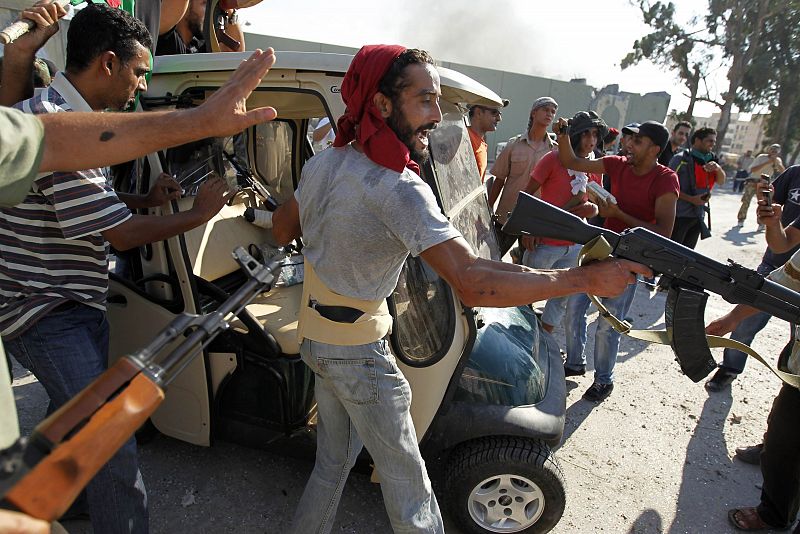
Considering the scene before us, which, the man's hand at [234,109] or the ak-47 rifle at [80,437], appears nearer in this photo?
the ak-47 rifle at [80,437]

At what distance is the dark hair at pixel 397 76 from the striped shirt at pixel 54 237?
A: 101 centimetres

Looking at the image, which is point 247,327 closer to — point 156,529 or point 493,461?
point 156,529

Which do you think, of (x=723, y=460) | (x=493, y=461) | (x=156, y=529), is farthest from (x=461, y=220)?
(x=723, y=460)

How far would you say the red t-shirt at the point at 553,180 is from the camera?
4102 millimetres

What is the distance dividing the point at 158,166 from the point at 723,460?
3.80 metres

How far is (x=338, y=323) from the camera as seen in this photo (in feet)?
5.59

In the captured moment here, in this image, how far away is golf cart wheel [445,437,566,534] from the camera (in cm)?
226

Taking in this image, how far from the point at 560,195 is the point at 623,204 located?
1.95 feet

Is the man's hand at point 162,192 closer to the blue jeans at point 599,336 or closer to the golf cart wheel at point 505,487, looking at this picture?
the golf cart wheel at point 505,487

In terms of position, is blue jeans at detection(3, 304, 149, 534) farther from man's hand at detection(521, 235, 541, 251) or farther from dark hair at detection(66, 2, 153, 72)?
man's hand at detection(521, 235, 541, 251)

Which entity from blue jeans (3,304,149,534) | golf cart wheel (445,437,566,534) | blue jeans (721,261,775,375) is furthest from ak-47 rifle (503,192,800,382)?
blue jeans (721,261,775,375)

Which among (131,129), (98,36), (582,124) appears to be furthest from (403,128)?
(582,124)

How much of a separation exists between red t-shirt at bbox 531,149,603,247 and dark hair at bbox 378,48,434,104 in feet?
8.97

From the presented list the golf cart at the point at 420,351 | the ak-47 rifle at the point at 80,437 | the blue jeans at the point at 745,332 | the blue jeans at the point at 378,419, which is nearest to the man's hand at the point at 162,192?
the golf cart at the point at 420,351
